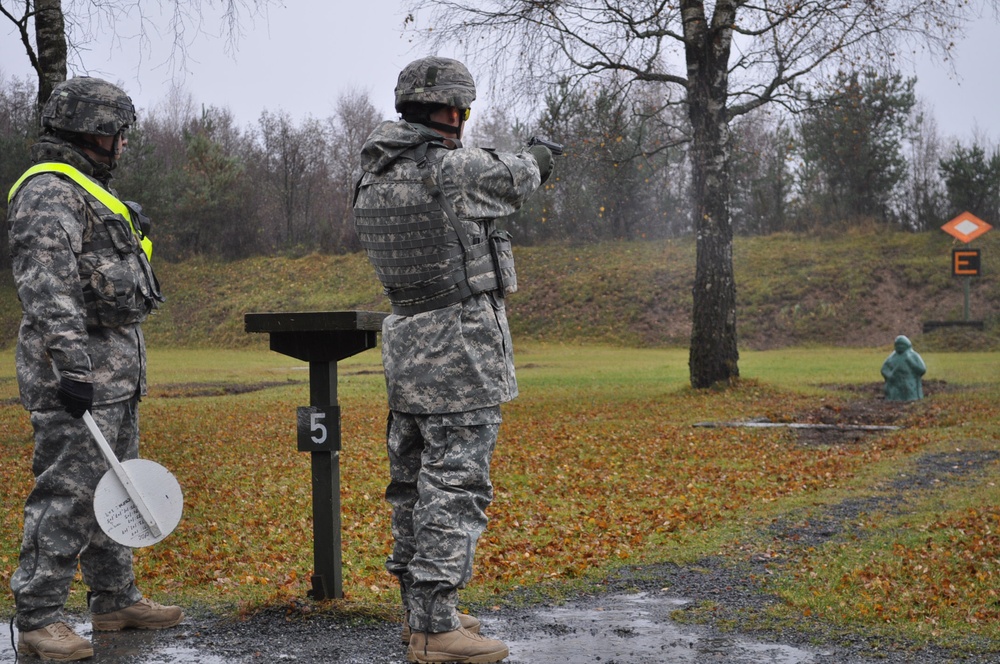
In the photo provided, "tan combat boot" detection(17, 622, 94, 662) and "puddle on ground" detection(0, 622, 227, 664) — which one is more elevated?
"tan combat boot" detection(17, 622, 94, 662)

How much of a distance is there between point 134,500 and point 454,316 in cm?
147

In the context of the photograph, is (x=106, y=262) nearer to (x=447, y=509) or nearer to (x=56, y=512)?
(x=56, y=512)

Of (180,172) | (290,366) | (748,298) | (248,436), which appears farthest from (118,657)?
(180,172)

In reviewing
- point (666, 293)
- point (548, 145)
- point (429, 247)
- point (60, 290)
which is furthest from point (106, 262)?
point (666, 293)

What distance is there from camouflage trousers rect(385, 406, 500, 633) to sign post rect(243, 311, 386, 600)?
1.98 ft

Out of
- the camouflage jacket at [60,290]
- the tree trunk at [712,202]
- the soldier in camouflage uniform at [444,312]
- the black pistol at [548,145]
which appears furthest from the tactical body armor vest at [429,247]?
the tree trunk at [712,202]

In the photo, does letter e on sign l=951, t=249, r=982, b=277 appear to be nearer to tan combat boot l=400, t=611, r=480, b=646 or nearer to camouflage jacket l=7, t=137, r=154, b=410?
tan combat boot l=400, t=611, r=480, b=646

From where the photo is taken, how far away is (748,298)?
35.2 m

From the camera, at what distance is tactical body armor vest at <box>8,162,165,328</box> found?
4.18 meters

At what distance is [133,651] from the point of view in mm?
4086

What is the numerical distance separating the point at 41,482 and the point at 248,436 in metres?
9.24

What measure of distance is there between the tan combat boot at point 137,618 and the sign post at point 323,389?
0.63 m

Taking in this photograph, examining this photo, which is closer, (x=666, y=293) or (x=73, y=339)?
(x=73, y=339)

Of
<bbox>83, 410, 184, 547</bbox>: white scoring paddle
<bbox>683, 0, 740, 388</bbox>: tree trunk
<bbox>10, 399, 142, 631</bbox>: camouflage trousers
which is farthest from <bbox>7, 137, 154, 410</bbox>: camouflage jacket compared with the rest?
<bbox>683, 0, 740, 388</bbox>: tree trunk
